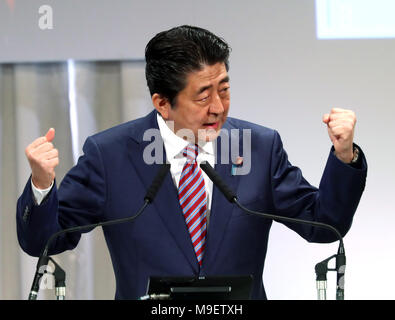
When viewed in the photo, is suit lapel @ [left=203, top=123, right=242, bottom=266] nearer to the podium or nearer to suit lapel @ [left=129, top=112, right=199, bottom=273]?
suit lapel @ [left=129, top=112, right=199, bottom=273]

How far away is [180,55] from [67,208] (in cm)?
55

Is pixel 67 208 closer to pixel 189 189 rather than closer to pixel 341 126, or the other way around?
pixel 189 189

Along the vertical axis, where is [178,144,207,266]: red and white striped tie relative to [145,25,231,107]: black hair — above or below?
below

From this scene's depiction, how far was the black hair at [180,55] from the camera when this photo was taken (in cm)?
223

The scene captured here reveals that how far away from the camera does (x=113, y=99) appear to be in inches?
147

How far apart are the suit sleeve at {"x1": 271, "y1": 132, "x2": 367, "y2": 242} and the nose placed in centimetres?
26

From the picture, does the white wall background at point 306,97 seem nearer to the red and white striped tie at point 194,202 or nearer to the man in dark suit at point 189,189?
the man in dark suit at point 189,189

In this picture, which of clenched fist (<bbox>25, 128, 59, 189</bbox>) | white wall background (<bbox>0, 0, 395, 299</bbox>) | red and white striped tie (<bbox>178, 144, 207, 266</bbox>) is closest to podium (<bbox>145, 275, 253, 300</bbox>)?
clenched fist (<bbox>25, 128, 59, 189</bbox>)

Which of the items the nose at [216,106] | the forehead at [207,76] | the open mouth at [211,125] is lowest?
the open mouth at [211,125]

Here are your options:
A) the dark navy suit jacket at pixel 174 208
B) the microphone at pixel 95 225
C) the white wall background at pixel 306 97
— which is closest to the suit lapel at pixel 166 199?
the dark navy suit jacket at pixel 174 208

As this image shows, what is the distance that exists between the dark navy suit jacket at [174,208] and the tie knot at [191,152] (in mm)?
79

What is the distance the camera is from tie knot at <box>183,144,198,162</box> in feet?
7.59

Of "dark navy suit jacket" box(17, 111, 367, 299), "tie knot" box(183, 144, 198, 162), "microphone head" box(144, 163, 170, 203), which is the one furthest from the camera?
"tie knot" box(183, 144, 198, 162)
